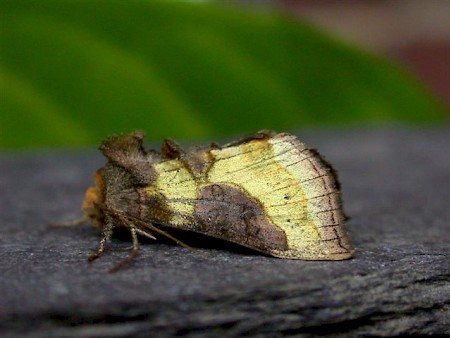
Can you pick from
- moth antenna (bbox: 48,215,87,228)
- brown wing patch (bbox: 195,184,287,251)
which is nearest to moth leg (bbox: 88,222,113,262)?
brown wing patch (bbox: 195,184,287,251)

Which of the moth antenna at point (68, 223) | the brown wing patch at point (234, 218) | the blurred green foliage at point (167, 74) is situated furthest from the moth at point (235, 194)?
the blurred green foliage at point (167, 74)

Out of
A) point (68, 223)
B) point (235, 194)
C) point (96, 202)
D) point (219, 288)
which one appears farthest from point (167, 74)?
point (219, 288)

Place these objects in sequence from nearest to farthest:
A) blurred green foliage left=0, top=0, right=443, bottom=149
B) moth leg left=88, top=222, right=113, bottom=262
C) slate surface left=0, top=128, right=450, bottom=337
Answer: slate surface left=0, top=128, right=450, bottom=337
moth leg left=88, top=222, right=113, bottom=262
blurred green foliage left=0, top=0, right=443, bottom=149

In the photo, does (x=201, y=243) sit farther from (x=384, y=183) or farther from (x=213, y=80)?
(x=213, y=80)

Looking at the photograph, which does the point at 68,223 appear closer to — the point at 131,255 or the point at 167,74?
the point at 131,255

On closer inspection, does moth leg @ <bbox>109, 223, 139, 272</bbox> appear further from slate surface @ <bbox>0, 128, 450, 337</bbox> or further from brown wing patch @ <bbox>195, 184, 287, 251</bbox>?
brown wing patch @ <bbox>195, 184, 287, 251</bbox>

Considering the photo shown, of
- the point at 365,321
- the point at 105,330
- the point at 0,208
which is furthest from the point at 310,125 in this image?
the point at 105,330
